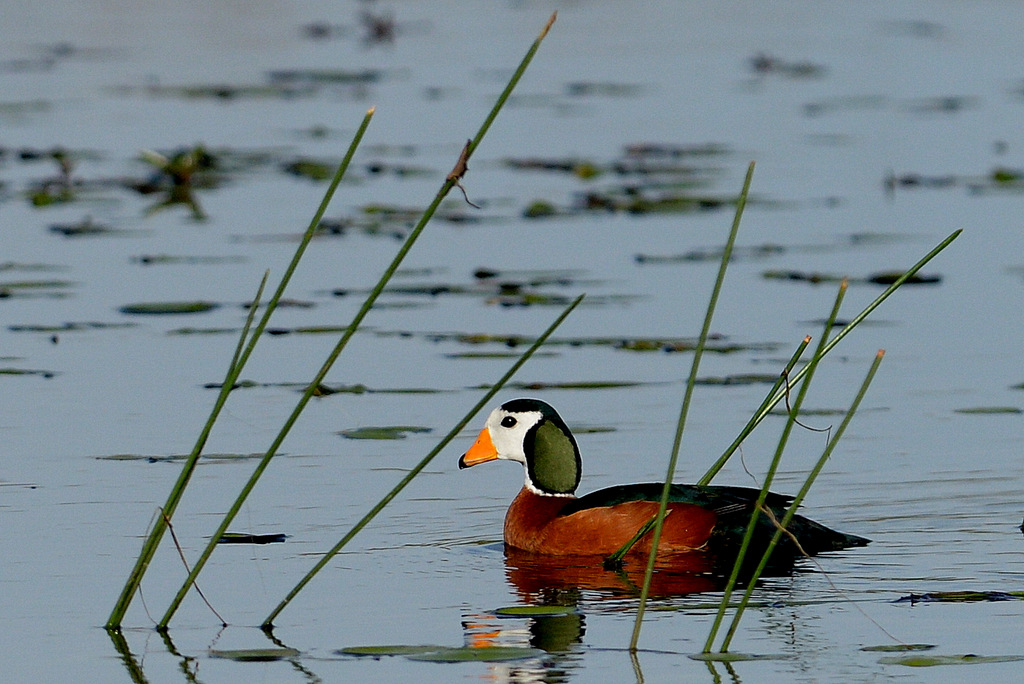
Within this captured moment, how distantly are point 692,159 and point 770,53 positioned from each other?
29.9 ft

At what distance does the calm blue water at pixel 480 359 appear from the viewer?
689 centimetres

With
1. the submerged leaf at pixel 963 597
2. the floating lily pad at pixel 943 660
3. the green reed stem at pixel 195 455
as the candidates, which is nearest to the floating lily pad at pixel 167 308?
the green reed stem at pixel 195 455

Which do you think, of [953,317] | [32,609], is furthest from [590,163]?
[32,609]

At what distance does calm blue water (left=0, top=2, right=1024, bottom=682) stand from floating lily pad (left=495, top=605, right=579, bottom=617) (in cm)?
6

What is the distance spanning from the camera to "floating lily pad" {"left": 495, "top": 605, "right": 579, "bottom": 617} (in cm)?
701

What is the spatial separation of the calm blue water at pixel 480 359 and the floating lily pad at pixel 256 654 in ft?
0.12

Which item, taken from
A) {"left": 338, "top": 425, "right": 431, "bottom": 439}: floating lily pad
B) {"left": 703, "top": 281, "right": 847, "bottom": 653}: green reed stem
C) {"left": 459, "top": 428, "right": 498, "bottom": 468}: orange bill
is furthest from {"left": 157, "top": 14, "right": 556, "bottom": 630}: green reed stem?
{"left": 338, "top": 425, "right": 431, "bottom": 439}: floating lily pad

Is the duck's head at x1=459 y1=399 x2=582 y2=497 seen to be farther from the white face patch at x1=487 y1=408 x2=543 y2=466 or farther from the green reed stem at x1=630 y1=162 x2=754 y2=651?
the green reed stem at x1=630 y1=162 x2=754 y2=651

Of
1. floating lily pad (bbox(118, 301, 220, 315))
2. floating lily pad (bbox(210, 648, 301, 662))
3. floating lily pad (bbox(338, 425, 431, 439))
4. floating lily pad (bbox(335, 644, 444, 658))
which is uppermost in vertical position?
floating lily pad (bbox(118, 301, 220, 315))

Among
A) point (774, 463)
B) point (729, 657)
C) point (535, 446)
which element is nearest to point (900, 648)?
point (729, 657)

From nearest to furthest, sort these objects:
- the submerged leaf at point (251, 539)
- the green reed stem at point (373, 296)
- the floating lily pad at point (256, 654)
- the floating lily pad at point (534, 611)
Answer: the green reed stem at point (373, 296)
the floating lily pad at point (256, 654)
the floating lily pad at point (534, 611)
the submerged leaf at point (251, 539)

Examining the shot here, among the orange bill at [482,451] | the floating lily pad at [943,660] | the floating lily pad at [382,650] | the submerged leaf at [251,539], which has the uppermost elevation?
the orange bill at [482,451]

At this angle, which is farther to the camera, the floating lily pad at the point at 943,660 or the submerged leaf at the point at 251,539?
the submerged leaf at the point at 251,539

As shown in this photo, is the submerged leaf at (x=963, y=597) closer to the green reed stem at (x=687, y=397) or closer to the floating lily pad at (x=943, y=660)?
the floating lily pad at (x=943, y=660)
